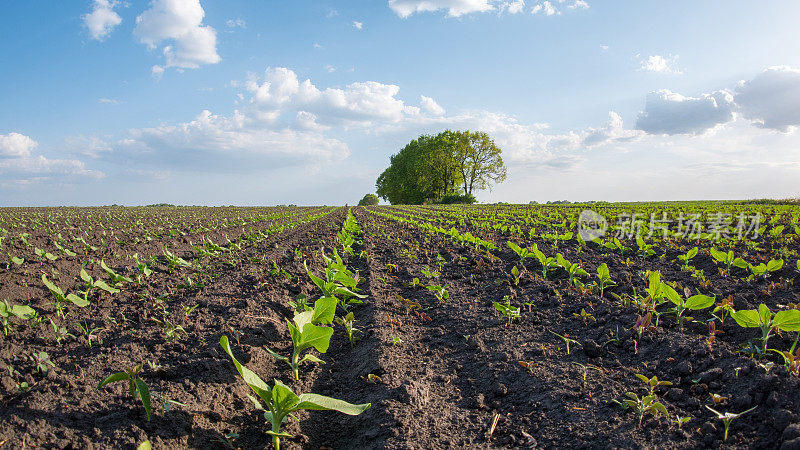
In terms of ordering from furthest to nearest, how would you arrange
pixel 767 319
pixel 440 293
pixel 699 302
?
pixel 440 293 → pixel 699 302 → pixel 767 319

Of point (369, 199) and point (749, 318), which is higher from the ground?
point (369, 199)

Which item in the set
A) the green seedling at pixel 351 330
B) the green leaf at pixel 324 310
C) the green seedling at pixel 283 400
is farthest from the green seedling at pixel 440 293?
the green seedling at pixel 283 400

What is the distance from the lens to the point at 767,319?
2.51 meters

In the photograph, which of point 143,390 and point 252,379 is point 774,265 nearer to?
point 252,379

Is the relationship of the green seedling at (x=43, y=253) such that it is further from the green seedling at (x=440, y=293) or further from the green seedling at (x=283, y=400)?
the green seedling at (x=283, y=400)

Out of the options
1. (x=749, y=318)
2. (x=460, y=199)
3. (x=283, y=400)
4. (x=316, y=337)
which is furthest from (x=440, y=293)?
(x=460, y=199)

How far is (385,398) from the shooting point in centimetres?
243

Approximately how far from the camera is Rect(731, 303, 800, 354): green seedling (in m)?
2.41

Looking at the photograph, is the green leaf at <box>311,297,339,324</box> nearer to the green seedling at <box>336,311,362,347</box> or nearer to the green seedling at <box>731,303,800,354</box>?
the green seedling at <box>336,311,362,347</box>

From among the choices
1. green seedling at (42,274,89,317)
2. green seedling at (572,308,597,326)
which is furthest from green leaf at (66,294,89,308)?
green seedling at (572,308,597,326)

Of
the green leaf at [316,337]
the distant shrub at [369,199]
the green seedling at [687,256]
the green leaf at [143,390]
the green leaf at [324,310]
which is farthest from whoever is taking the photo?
the distant shrub at [369,199]

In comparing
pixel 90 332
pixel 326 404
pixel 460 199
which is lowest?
pixel 90 332

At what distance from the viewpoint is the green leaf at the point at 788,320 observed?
2389 millimetres

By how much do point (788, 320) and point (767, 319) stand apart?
3.9 inches
